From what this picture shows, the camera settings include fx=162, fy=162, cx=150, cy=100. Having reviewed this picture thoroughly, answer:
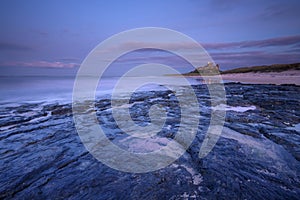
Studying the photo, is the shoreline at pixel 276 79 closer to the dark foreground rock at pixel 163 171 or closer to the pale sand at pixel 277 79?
the pale sand at pixel 277 79

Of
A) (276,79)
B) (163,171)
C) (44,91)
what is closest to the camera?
(163,171)

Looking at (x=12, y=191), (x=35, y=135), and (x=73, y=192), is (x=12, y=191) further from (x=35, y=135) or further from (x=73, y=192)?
(x=35, y=135)

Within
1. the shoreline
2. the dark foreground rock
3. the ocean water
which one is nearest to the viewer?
the dark foreground rock

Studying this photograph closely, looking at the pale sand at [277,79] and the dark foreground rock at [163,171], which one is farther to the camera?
the pale sand at [277,79]

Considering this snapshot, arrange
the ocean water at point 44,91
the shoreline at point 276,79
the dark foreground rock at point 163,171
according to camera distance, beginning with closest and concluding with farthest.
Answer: the dark foreground rock at point 163,171 → the ocean water at point 44,91 → the shoreline at point 276,79

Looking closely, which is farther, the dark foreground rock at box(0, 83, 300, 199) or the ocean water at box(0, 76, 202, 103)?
the ocean water at box(0, 76, 202, 103)

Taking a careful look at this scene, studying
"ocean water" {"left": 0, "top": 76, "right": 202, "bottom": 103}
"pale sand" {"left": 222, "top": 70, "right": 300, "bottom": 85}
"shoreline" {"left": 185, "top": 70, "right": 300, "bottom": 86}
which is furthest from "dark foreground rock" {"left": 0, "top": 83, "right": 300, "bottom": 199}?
"pale sand" {"left": 222, "top": 70, "right": 300, "bottom": 85}

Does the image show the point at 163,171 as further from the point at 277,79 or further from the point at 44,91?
the point at 277,79

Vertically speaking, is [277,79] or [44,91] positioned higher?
[44,91]

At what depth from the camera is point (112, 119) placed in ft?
21.2

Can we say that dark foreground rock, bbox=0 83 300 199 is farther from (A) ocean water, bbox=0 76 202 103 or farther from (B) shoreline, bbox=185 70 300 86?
(B) shoreline, bbox=185 70 300 86

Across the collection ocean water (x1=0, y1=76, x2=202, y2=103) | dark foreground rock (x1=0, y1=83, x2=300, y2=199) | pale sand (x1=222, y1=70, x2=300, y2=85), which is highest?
ocean water (x1=0, y1=76, x2=202, y2=103)

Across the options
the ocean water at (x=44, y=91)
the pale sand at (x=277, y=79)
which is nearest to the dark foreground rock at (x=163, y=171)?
the ocean water at (x=44, y=91)

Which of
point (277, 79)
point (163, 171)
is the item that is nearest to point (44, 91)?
point (163, 171)
